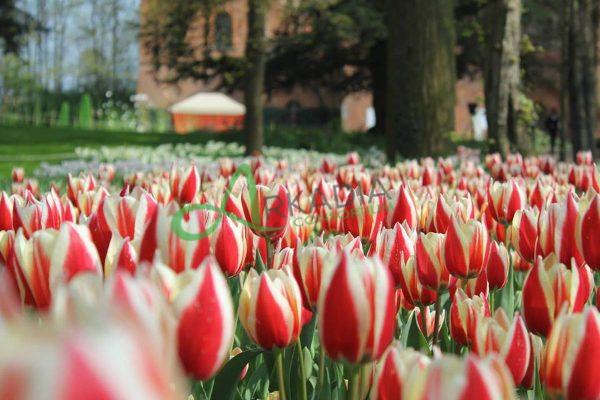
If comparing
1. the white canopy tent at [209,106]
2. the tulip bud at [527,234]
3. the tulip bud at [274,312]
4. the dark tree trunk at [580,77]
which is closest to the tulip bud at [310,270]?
the tulip bud at [274,312]

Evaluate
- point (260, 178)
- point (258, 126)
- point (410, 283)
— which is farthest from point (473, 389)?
point (258, 126)

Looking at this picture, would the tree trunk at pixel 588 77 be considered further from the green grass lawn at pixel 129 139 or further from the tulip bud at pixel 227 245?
the tulip bud at pixel 227 245

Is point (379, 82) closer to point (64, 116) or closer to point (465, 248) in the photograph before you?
point (64, 116)

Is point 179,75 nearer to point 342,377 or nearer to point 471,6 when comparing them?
point 471,6

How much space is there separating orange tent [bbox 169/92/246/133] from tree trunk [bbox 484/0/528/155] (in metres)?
36.0

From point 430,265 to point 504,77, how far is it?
7993 mm

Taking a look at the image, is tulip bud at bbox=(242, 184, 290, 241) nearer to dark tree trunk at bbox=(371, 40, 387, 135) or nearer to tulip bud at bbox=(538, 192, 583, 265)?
tulip bud at bbox=(538, 192, 583, 265)

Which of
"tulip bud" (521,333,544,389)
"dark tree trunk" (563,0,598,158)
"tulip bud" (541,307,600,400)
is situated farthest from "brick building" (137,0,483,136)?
"tulip bud" (541,307,600,400)

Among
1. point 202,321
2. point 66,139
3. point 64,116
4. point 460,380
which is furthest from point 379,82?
point 460,380

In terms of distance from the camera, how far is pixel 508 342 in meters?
1.22

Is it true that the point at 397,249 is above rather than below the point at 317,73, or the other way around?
below

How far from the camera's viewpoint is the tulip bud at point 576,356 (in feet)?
3.38

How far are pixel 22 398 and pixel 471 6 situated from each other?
80.2 ft

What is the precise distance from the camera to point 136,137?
2881 cm
